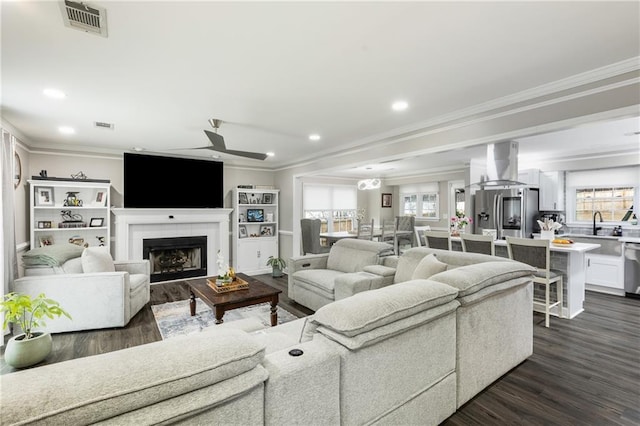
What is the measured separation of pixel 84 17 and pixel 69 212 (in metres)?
4.62

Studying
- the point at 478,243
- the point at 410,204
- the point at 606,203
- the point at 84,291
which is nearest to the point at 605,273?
the point at 606,203

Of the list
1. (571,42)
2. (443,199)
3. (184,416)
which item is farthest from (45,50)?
(443,199)

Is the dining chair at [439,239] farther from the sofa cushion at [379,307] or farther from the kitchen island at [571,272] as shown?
the sofa cushion at [379,307]

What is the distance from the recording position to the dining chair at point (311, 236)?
6.00m

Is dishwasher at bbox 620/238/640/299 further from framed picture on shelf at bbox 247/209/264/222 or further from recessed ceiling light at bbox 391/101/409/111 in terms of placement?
framed picture on shelf at bbox 247/209/264/222

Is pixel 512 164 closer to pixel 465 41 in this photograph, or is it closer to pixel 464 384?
pixel 465 41

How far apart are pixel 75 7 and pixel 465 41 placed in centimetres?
232

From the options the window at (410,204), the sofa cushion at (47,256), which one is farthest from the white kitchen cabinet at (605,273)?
the sofa cushion at (47,256)

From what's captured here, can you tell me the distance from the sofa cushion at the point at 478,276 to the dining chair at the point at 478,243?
1.65 meters

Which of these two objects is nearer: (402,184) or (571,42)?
(571,42)

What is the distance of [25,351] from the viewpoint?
2625 millimetres

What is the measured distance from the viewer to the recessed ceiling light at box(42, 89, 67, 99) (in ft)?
9.19

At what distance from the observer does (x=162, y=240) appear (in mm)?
5816

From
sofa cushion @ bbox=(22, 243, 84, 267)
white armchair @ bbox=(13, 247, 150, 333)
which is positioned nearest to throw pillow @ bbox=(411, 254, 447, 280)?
white armchair @ bbox=(13, 247, 150, 333)
